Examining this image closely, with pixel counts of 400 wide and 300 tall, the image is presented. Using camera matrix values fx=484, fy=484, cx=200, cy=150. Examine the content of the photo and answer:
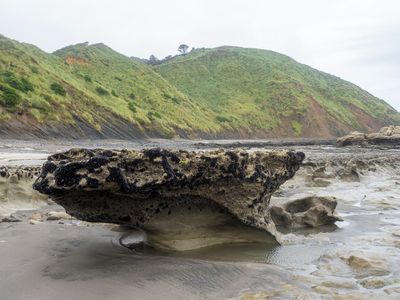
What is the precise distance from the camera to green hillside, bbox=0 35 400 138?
3675 cm

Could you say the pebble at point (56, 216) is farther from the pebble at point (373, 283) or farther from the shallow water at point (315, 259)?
the pebble at point (373, 283)

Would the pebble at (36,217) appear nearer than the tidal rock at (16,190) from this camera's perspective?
Yes

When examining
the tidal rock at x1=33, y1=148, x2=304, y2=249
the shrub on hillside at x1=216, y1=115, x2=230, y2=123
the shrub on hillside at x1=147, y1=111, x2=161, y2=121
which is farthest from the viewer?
the shrub on hillside at x1=216, y1=115, x2=230, y2=123

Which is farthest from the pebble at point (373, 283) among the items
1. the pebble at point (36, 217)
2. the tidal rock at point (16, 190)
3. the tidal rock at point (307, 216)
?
the tidal rock at point (16, 190)

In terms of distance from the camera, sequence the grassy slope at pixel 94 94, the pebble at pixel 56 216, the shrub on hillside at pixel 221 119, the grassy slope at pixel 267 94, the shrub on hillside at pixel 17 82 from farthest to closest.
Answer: the grassy slope at pixel 267 94, the shrub on hillside at pixel 221 119, the grassy slope at pixel 94 94, the shrub on hillside at pixel 17 82, the pebble at pixel 56 216

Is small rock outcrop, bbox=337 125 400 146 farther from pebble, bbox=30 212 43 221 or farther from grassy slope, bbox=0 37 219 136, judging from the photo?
pebble, bbox=30 212 43 221

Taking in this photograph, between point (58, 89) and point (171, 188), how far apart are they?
3739 centimetres

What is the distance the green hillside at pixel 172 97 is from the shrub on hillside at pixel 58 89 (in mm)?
81

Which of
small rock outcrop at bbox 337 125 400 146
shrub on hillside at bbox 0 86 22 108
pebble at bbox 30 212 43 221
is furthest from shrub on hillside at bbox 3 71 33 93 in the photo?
pebble at bbox 30 212 43 221

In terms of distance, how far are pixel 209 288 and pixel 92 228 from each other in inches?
109

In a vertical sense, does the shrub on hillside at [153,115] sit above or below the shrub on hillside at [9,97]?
below

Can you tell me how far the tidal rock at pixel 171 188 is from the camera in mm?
4637

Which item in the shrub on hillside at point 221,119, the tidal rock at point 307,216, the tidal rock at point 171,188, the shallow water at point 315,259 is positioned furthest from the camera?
the shrub on hillside at point 221,119

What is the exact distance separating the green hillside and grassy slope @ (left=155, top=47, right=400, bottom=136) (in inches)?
7.9
